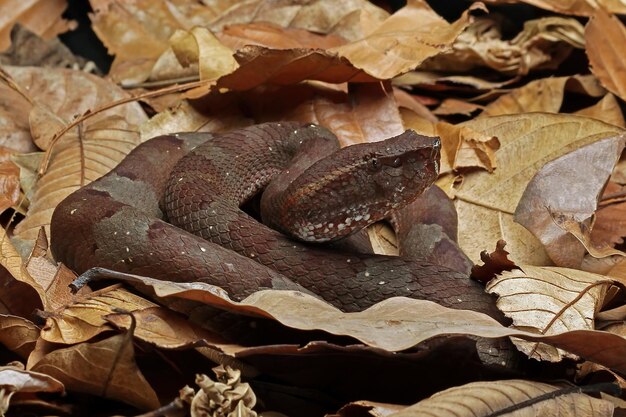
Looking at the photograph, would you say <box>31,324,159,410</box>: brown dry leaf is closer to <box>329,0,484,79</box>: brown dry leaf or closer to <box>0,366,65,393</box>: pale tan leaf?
<box>0,366,65,393</box>: pale tan leaf

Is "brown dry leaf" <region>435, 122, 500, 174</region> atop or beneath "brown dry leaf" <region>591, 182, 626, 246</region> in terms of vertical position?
atop

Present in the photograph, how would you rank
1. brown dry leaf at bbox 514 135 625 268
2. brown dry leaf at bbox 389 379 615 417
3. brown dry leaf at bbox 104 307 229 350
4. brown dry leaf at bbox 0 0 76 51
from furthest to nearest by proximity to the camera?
1. brown dry leaf at bbox 0 0 76 51
2. brown dry leaf at bbox 514 135 625 268
3. brown dry leaf at bbox 104 307 229 350
4. brown dry leaf at bbox 389 379 615 417

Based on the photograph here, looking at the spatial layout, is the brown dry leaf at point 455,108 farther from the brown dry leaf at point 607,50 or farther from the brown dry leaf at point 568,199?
the brown dry leaf at point 568,199

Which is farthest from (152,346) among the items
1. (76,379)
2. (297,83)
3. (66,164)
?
(297,83)

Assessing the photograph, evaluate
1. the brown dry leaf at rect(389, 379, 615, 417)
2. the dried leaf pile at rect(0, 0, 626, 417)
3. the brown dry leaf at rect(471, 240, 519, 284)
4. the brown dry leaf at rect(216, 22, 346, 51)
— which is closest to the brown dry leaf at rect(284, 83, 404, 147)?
the dried leaf pile at rect(0, 0, 626, 417)

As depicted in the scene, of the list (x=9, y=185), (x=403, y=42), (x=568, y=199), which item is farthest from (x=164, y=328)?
(x=403, y=42)

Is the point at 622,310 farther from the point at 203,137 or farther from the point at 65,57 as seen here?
the point at 65,57

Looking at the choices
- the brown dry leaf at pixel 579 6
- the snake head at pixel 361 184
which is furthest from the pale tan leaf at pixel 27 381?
the brown dry leaf at pixel 579 6
